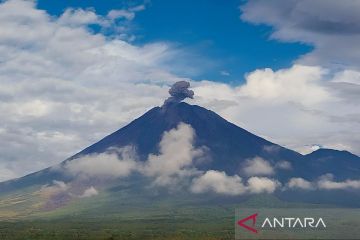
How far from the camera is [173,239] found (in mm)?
174375

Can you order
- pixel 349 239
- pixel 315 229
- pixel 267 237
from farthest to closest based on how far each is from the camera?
pixel 315 229
pixel 349 239
pixel 267 237

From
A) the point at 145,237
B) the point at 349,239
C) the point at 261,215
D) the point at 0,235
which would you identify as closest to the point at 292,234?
the point at 261,215

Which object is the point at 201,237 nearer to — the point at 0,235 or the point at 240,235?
the point at 240,235

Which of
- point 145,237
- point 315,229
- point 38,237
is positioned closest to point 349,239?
point 315,229

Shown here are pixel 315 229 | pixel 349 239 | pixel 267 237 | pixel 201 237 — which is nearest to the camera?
pixel 267 237

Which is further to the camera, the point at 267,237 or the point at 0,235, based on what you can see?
the point at 0,235

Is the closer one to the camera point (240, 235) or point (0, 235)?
point (240, 235)

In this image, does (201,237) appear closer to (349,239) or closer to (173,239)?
(173,239)

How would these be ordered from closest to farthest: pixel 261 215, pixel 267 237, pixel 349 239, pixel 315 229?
pixel 267 237
pixel 261 215
pixel 349 239
pixel 315 229

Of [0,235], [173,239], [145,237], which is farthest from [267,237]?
[0,235]

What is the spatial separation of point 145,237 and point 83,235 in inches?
882

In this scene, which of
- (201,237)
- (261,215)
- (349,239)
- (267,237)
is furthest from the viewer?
(201,237)

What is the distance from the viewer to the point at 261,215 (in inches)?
6275

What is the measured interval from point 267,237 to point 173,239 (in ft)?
162
